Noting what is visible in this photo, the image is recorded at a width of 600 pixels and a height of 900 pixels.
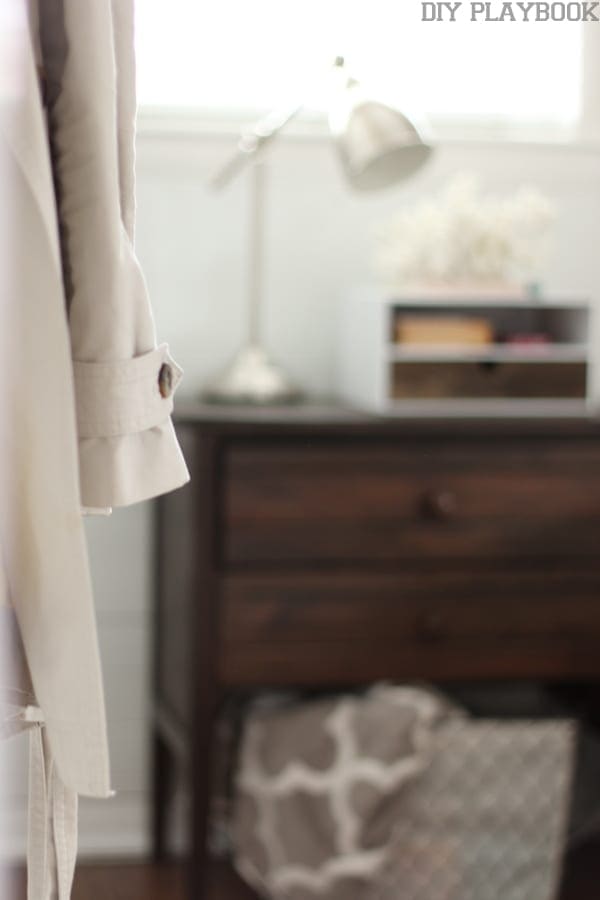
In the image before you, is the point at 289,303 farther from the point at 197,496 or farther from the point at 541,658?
the point at 541,658

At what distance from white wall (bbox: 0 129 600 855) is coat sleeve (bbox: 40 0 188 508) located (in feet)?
5.34

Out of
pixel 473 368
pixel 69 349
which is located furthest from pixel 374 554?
pixel 69 349

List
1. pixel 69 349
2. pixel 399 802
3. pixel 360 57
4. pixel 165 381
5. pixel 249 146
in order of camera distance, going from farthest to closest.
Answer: pixel 360 57, pixel 249 146, pixel 399 802, pixel 165 381, pixel 69 349

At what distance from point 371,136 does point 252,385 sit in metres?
0.59

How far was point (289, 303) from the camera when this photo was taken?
8.81ft

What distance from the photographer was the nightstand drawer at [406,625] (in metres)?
2.18

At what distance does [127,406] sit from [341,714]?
1334 mm

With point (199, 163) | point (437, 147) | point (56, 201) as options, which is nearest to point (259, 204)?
point (199, 163)

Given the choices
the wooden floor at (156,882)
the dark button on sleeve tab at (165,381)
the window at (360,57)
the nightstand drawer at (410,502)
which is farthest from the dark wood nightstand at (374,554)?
the dark button on sleeve tab at (165,381)

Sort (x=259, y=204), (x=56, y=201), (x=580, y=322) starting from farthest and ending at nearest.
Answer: (x=259, y=204), (x=580, y=322), (x=56, y=201)

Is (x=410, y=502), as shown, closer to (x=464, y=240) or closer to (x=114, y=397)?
(x=464, y=240)

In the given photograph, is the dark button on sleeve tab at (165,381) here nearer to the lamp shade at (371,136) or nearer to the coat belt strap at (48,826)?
the coat belt strap at (48,826)

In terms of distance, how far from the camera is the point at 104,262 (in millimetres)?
936

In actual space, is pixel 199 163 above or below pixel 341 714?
above
